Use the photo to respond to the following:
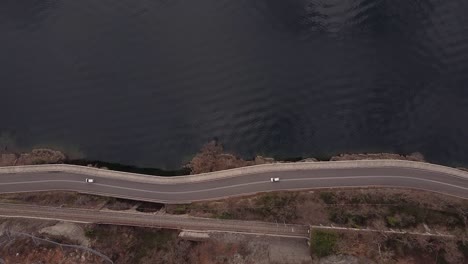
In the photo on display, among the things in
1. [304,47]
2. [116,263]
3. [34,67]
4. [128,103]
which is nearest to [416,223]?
[304,47]

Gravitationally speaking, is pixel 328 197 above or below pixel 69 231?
above

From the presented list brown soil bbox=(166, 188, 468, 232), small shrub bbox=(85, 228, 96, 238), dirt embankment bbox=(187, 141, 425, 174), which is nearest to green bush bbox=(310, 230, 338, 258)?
brown soil bbox=(166, 188, 468, 232)

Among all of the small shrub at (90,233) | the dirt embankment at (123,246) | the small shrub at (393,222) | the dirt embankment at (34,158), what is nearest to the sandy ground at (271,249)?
the dirt embankment at (123,246)

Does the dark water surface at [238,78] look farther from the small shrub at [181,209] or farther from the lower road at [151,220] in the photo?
the lower road at [151,220]

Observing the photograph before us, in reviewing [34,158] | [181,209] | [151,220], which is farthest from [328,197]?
[34,158]

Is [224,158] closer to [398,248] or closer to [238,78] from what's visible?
[238,78]

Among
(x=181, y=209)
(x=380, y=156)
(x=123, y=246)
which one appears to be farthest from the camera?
(x=380, y=156)

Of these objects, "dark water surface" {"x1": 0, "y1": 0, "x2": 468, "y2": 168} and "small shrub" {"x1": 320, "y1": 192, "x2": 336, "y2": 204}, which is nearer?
"small shrub" {"x1": 320, "y1": 192, "x2": 336, "y2": 204}

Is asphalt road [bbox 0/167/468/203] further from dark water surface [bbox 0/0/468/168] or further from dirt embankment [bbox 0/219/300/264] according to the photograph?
dirt embankment [bbox 0/219/300/264]
